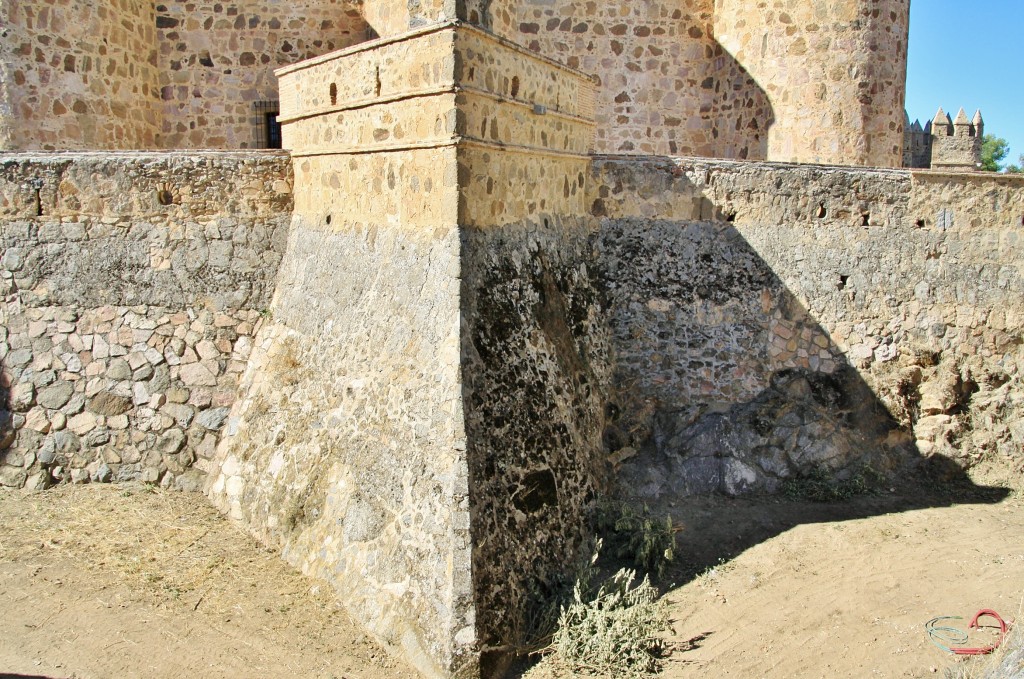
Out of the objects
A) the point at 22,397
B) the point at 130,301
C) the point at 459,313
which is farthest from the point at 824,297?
the point at 22,397

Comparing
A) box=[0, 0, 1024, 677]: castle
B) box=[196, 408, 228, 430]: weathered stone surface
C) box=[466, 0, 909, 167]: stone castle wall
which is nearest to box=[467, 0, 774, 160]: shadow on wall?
box=[466, 0, 909, 167]: stone castle wall

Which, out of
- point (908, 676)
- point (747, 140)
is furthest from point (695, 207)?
point (908, 676)

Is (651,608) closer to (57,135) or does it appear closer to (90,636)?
(90,636)

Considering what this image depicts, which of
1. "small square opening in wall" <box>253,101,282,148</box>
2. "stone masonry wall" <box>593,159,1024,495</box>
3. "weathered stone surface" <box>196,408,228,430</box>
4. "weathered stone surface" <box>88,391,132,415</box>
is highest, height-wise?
"small square opening in wall" <box>253,101,282,148</box>

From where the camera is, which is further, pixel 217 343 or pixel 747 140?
pixel 747 140

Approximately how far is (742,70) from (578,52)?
6.93 feet

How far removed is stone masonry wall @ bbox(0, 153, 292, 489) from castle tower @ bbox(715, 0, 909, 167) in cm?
621

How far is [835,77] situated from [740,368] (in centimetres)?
411

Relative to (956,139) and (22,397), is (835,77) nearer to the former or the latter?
(22,397)

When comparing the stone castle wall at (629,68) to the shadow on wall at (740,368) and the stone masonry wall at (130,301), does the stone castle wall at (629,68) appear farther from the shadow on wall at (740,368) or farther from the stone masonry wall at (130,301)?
the shadow on wall at (740,368)

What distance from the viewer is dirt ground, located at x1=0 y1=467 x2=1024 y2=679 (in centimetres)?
529

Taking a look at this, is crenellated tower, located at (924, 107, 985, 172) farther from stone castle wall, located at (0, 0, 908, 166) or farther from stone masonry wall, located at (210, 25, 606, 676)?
stone masonry wall, located at (210, 25, 606, 676)

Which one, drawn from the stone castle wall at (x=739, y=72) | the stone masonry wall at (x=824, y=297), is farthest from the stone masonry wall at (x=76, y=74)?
the stone masonry wall at (x=824, y=297)

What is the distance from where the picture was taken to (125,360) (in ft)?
24.8
